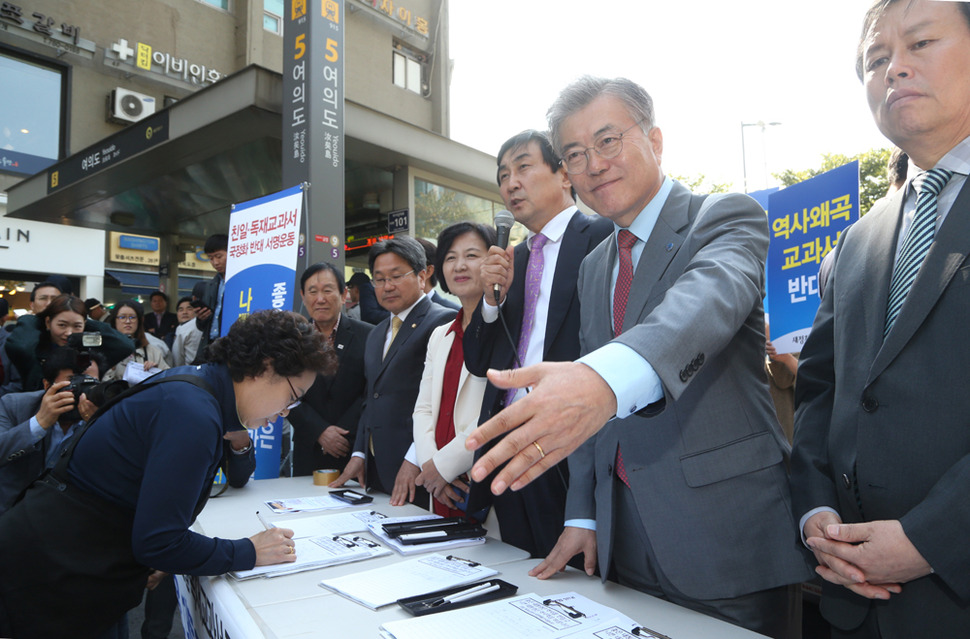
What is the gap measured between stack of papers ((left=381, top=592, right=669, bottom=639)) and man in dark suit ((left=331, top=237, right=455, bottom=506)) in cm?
117

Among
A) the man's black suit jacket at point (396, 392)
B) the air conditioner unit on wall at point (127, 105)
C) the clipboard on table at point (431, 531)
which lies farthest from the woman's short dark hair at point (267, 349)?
the air conditioner unit on wall at point (127, 105)

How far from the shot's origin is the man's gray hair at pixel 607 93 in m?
1.42

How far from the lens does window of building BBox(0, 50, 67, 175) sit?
10398 mm

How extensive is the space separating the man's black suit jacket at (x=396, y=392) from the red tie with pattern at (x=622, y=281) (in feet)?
4.83

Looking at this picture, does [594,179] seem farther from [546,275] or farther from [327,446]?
[327,446]

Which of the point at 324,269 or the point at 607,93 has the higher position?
the point at 607,93

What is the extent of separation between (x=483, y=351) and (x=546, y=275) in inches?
13.7

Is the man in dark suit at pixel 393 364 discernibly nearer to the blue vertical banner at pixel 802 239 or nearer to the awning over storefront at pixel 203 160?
the blue vertical banner at pixel 802 239

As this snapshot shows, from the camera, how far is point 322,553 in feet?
5.24

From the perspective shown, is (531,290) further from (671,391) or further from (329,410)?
(329,410)

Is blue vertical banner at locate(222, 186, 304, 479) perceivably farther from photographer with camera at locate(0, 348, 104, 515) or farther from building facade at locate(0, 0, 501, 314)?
building facade at locate(0, 0, 501, 314)

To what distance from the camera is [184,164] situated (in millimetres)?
7359

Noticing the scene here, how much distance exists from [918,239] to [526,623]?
1059mm

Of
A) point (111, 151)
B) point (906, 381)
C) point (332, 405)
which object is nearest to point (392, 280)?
point (332, 405)
